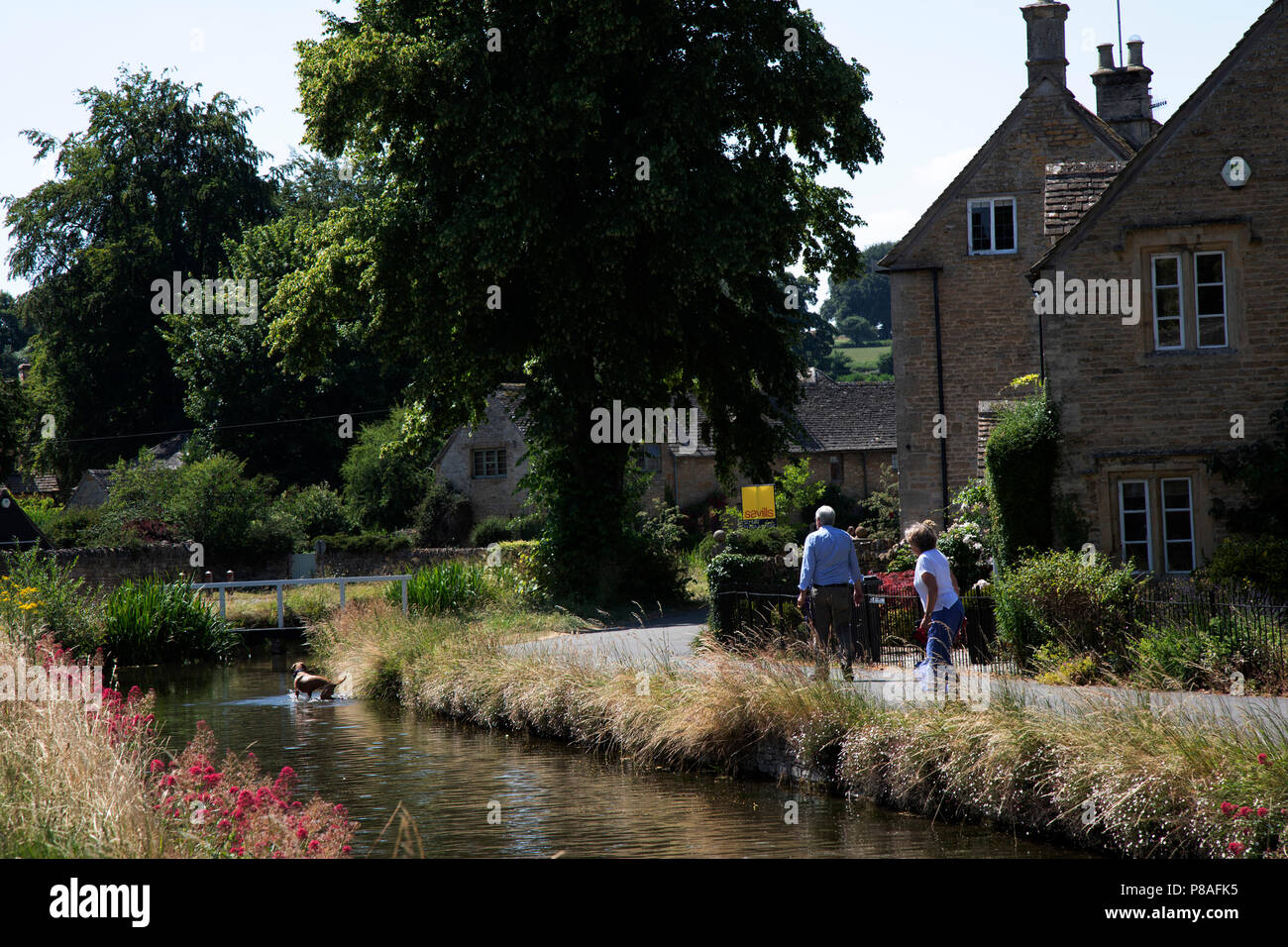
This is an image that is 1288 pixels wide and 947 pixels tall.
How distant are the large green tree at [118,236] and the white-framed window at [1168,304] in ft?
150

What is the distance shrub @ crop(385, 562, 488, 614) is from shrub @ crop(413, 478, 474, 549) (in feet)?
71.8

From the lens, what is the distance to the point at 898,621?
1766 cm

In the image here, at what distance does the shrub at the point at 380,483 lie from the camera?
159ft

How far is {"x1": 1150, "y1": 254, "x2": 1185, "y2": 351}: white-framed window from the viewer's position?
59.7ft

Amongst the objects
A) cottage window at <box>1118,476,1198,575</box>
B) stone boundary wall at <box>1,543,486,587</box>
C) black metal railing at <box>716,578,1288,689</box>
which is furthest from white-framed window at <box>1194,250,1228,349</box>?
stone boundary wall at <box>1,543,486,587</box>

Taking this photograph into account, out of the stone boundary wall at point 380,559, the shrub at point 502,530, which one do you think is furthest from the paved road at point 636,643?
the shrub at point 502,530

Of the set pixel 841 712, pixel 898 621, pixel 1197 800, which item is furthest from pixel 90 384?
pixel 1197 800

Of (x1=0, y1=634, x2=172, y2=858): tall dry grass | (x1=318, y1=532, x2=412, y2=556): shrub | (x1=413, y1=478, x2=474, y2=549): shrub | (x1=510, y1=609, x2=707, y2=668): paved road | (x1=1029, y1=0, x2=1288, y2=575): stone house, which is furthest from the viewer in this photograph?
(x1=413, y1=478, x2=474, y2=549): shrub

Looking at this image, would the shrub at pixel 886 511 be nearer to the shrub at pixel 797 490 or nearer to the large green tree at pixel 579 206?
the shrub at pixel 797 490

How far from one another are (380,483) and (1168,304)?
3571 cm

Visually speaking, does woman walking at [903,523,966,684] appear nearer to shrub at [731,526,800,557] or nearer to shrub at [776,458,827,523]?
shrub at [731,526,800,557]

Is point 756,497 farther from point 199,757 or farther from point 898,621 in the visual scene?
point 199,757

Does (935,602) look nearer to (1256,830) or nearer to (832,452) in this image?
(1256,830)

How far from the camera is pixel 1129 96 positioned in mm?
29531
